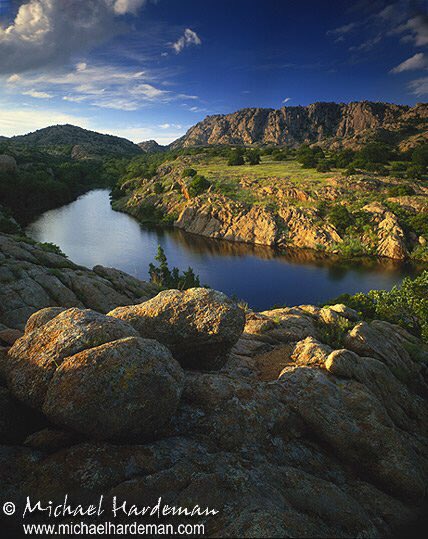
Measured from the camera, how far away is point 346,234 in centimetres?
7425

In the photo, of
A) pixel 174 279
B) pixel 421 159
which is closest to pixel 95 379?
pixel 174 279

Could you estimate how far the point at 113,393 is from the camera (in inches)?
290

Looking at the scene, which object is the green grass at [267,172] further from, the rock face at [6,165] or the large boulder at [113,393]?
the large boulder at [113,393]

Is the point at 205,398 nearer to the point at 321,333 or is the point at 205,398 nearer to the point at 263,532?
the point at 263,532

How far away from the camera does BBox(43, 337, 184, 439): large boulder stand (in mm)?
7262

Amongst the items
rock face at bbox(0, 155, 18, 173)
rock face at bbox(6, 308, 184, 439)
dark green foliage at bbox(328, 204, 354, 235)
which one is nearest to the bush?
dark green foliage at bbox(328, 204, 354, 235)

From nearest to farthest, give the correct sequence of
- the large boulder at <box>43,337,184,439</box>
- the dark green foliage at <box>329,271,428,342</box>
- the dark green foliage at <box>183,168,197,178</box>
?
the large boulder at <box>43,337,184,439</box>
the dark green foliage at <box>329,271,428,342</box>
the dark green foliage at <box>183,168,197,178</box>

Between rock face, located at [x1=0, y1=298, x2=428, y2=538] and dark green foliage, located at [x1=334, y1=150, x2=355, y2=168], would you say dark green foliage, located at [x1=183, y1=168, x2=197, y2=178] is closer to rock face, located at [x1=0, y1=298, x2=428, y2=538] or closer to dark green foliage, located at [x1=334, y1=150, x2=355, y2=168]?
dark green foliage, located at [x1=334, y1=150, x2=355, y2=168]

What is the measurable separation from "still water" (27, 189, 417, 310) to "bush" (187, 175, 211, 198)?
16398 millimetres

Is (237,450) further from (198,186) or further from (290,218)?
(198,186)
